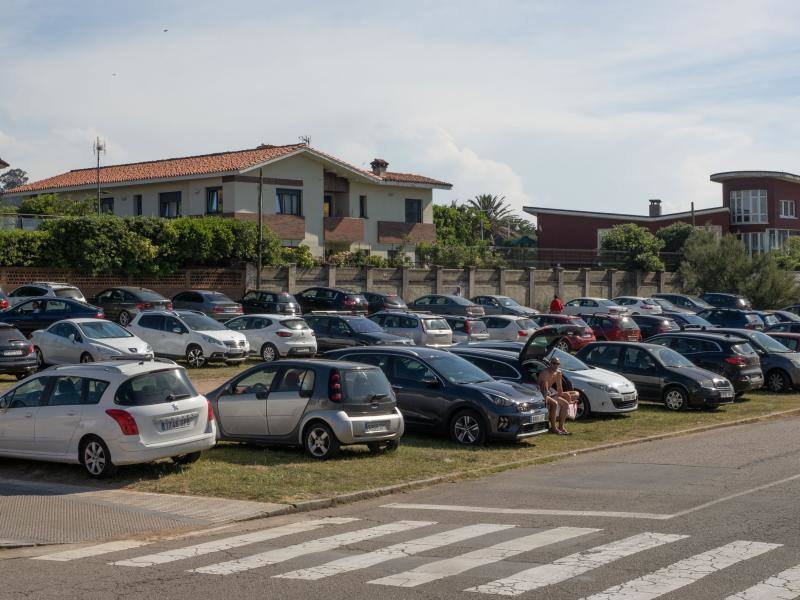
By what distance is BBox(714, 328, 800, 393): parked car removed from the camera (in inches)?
1104

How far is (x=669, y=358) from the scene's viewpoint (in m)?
24.0

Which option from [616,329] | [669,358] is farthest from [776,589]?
[616,329]

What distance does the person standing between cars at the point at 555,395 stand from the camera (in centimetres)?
1862

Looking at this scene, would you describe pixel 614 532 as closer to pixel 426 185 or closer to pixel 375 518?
pixel 375 518

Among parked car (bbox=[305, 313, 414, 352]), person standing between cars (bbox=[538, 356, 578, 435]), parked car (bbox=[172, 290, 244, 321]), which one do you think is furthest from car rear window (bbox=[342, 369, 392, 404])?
parked car (bbox=[172, 290, 244, 321])

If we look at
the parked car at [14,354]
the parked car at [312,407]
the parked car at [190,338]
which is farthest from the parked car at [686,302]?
the parked car at [312,407]

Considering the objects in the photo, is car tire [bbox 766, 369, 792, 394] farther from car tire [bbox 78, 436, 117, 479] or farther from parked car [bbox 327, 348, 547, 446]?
car tire [bbox 78, 436, 117, 479]

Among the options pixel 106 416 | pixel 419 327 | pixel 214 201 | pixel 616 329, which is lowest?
pixel 106 416

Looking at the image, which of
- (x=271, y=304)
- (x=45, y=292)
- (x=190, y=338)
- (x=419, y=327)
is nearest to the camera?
(x=190, y=338)

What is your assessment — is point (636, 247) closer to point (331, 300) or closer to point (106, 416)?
point (331, 300)

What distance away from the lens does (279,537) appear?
439 inches

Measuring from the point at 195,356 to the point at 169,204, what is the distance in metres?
30.0

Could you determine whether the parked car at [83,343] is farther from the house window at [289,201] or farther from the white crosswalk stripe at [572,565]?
the house window at [289,201]

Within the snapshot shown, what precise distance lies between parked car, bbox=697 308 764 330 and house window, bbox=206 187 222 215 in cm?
2599
